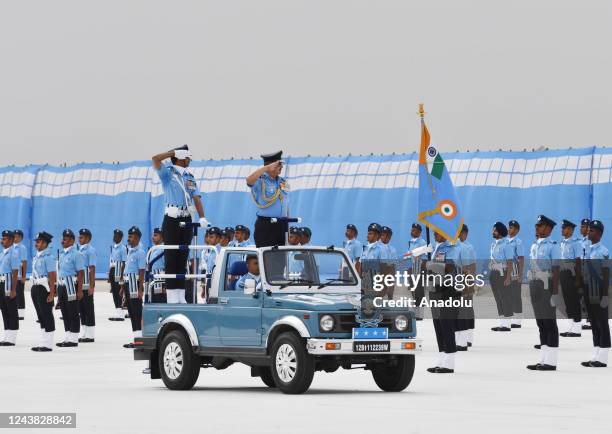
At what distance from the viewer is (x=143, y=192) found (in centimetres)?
4600

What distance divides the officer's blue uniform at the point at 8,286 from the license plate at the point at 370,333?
36.9 feet

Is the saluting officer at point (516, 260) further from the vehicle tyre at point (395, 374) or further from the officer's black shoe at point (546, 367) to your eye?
the vehicle tyre at point (395, 374)

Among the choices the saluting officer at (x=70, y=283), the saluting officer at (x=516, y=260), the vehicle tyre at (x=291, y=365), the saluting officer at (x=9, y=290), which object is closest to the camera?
the vehicle tyre at (x=291, y=365)

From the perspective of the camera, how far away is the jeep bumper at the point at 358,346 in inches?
650

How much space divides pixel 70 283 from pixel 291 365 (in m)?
10.1

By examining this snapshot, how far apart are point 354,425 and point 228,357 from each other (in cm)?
413

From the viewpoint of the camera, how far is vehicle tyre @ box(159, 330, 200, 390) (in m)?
17.8

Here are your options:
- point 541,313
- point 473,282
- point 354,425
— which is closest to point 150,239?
point 473,282

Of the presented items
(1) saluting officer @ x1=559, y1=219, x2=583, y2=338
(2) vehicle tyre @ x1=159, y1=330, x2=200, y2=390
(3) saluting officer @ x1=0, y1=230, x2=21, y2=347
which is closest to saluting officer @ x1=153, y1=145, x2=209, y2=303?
(2) vehicle tyre @ x1=159, y1=330, x2=200, y2=390

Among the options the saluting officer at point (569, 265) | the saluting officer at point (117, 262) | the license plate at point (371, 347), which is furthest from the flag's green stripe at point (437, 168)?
the saluting officer at point (117, 262)

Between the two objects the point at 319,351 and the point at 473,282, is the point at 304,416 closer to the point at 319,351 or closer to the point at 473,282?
the point at 319,351

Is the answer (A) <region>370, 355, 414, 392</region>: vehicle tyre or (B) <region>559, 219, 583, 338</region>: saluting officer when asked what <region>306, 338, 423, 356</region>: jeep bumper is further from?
(B) <region>559, 219, 583, 338</region>: saluting officer

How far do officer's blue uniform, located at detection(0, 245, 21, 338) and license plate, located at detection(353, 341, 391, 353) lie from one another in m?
11.3

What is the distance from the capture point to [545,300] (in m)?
20.8
